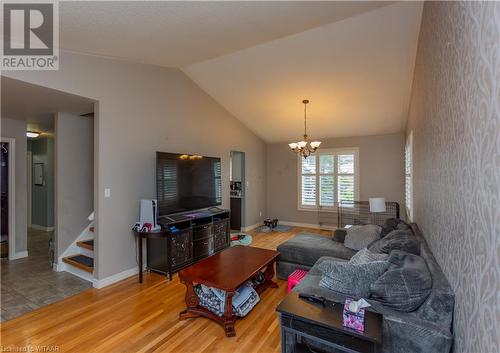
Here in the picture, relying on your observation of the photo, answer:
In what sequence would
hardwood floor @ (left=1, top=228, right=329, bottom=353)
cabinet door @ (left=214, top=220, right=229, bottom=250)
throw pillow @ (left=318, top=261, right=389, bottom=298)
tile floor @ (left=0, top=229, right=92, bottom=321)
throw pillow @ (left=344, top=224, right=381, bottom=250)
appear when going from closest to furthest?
1. throw pillow @ (left=318, top=261, right=389, bottom=298)
2. hardwood floor @ (left=1, top=228, right=329, bottom=353)
3. tile floor @ (left=0, top=229, right=92, bottom=321)
4. throw pillow @ (left=344, top=224, right=381, bottom=250)
5. cabinet door @ (left=214, top=220, right=229, bottom=250)

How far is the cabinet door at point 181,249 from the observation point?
11.8 ft

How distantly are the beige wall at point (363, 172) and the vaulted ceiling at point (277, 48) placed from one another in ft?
2.29

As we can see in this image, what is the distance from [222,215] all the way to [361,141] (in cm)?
396

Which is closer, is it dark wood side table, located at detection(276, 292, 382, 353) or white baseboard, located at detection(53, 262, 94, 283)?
dark wood side table, located at detection(276, 292, 382, 353)

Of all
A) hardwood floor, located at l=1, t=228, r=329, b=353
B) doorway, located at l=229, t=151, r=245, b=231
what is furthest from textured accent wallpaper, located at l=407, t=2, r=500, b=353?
doorway, located at l=229, t=151, r=245, b=231

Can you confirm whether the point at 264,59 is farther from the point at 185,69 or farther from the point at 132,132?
the point at 132,132

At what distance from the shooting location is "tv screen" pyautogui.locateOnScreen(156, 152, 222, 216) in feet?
12.4

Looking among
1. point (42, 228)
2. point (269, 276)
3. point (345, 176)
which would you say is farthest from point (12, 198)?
point (345, 176)

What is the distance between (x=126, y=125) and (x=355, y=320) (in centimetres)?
349

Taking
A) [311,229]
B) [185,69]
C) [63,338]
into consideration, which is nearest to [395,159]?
[311,229]

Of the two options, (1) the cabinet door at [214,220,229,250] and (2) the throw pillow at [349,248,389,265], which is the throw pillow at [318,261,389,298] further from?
(1) the cabinet door at [214,220,229,250]

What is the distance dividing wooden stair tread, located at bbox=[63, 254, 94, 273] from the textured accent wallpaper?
154 inches

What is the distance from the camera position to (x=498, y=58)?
0.83 meters

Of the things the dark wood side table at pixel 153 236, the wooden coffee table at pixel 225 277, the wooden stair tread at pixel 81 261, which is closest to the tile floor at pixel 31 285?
the wooden stair tread at pixel 81 261
